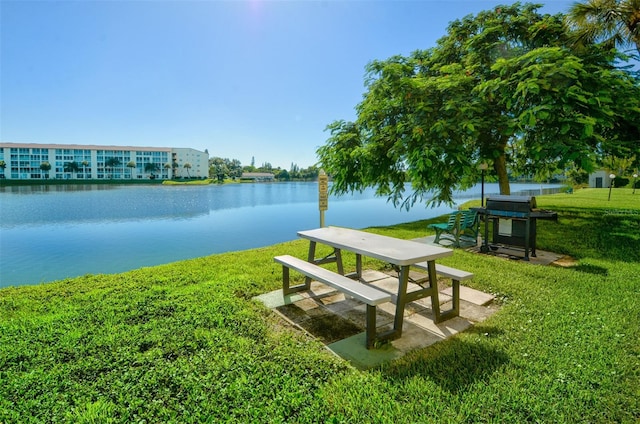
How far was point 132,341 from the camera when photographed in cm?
296

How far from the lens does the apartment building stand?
246 ft

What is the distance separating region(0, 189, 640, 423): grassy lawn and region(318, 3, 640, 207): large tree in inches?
171

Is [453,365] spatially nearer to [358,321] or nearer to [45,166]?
[358,321]

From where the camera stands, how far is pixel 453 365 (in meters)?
2.56

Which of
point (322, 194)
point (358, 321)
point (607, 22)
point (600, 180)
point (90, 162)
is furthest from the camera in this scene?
point (90, 162)

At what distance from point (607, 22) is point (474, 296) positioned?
10.8m

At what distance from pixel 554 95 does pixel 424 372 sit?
24.1ft

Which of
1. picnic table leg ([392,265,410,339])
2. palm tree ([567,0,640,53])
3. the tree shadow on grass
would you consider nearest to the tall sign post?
picnic table leg ([392,265,410,339])

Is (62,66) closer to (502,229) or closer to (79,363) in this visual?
(79,363)

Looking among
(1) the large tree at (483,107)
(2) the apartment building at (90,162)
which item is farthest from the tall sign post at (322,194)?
(2) the apartment building at (90,162)

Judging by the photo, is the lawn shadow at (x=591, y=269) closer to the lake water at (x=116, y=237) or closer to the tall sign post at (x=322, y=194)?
the tall sign post at (x=322, y=194)

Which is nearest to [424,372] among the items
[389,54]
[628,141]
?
[628,141]

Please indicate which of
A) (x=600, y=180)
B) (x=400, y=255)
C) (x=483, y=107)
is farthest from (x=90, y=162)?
(x=600, y=180)

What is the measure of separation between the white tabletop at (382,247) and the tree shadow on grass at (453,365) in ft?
2.70
